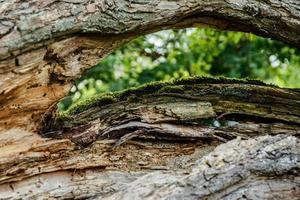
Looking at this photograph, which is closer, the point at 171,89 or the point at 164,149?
the point at 164,149

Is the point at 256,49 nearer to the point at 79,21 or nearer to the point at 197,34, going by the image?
the point at 197,34

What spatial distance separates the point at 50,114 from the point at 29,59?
1.43 feet

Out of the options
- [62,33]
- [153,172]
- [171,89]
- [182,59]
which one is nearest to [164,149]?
[153,172]

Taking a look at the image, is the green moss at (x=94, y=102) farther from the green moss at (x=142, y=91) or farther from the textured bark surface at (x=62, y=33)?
the textured bark surface at (x=62, y=33)

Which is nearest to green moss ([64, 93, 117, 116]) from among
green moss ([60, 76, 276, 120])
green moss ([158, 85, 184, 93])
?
green moss ([60, 76, 276, 120])

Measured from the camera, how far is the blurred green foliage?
7.88 m

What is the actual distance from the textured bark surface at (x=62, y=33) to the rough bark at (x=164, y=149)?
21 cm

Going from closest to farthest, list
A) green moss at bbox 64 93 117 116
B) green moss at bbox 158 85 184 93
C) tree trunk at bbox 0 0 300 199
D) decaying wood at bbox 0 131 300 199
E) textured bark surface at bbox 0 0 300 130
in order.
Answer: textured bark surface at bbox 0 0 300 130 → tree trunk at bbox 0 0 300 199 → decaying wood at bbox 0 131 300 199 → green moss at bbox 64 93 117 116 → green moss at bbox 158 85 184 93

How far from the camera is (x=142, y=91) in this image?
138 inches

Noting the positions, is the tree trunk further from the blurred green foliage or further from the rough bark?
the blurred green foliage

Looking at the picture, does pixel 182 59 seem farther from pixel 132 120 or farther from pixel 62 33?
pixel 62 33

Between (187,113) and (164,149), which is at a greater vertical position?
(187,113)

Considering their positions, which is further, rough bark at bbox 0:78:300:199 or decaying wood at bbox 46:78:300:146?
decaying wood at bbox 46:78:300:146

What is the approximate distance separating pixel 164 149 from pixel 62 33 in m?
0.92
